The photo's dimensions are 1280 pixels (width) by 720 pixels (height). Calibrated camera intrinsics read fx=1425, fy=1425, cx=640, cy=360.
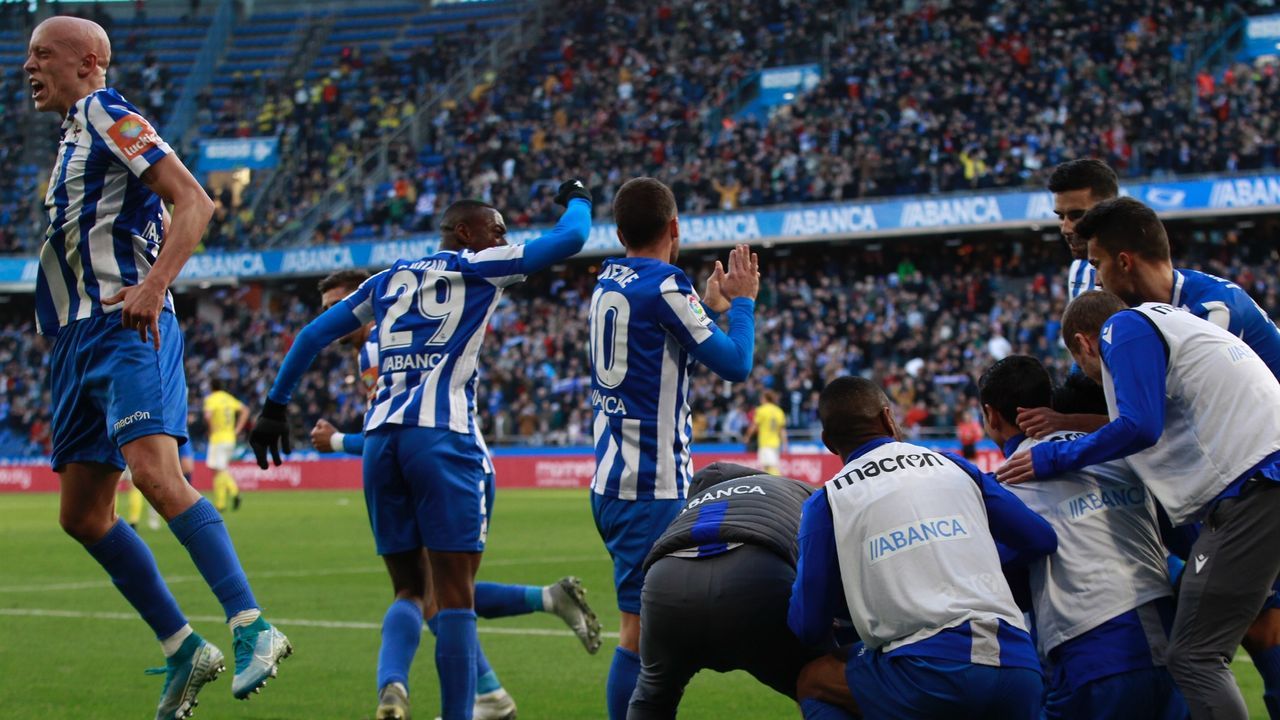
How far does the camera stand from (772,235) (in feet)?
115

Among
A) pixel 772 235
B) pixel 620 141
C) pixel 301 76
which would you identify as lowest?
pixel 772 235

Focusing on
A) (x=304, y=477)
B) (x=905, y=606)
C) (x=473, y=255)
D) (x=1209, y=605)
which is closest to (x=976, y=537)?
(x=905, y=606)

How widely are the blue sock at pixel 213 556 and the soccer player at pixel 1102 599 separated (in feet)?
9.26

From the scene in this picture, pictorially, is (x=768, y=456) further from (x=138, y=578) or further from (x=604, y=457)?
(x=138, y=578)

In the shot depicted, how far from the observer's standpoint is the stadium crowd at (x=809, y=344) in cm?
3062

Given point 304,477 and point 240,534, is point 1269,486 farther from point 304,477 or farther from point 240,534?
point 304,477

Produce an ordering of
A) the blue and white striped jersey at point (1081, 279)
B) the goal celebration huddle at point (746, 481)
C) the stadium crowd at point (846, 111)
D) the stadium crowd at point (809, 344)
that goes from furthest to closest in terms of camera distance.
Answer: the stadium crowd at point (846, 111) < the stadium crowd at point (809, 344) < the blue and white striped jersey at point (1081, 279) < the goal celebration huddle at point (746, 481)

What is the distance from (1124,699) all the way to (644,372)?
2053 mm

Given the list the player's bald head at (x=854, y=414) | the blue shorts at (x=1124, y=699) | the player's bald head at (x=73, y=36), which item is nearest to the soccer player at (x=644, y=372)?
the player's bald head at (x=854, y=414)

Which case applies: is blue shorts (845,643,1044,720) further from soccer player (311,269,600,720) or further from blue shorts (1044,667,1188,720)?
soccer player (311,269,600,720)

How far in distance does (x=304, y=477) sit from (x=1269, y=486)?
102 feet

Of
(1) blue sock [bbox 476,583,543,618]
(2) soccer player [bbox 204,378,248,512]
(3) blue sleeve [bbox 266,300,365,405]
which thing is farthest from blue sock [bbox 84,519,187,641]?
(2) soccer player [bbox 204,378,248,512]

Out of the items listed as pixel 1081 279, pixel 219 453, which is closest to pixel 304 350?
pixel 1081 279

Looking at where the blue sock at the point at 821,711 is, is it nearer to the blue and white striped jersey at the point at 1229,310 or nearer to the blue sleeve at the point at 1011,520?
Answer: the blue sleeve at the point at 1011,520
